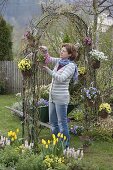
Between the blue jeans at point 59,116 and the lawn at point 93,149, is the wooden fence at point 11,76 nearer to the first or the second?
the lawn at point 93,149

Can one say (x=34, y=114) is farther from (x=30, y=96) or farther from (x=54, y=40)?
(x=54, y=40)

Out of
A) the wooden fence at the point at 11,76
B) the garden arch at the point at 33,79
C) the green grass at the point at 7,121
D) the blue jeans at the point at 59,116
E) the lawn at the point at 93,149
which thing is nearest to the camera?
the garden arch at the point at 33,79

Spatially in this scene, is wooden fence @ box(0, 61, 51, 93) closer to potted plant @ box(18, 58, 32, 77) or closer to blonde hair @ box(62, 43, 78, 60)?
blonde hair @ box(62, 43, 78, 60)

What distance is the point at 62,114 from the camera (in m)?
6.67

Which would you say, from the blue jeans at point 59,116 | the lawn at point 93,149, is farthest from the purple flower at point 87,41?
the lawn at point 93,149

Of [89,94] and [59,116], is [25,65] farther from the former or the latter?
[89,94]

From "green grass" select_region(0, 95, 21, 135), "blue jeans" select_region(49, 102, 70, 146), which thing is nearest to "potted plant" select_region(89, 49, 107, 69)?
"blue jeans" select_region(49, 102, 70, 146)

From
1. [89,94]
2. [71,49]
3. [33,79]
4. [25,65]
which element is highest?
[71,49]

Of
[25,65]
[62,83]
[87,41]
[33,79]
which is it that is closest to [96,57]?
[87,41]

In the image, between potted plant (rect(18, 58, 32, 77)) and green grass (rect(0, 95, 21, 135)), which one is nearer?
potted plant (rect(18, 58, 32, 77))

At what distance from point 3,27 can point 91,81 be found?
9.26 m

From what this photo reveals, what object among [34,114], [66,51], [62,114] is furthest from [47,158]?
[66,51]

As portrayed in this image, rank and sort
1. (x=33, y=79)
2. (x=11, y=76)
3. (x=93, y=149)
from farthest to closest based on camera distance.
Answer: (x=11, y=76), (x=93, y=149), (x=33, y=79)

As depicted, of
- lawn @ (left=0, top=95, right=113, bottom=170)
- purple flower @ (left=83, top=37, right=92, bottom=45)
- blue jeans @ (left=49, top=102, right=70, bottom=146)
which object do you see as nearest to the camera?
lawn @ (left=0, top=95, right=113, bottom=170)
